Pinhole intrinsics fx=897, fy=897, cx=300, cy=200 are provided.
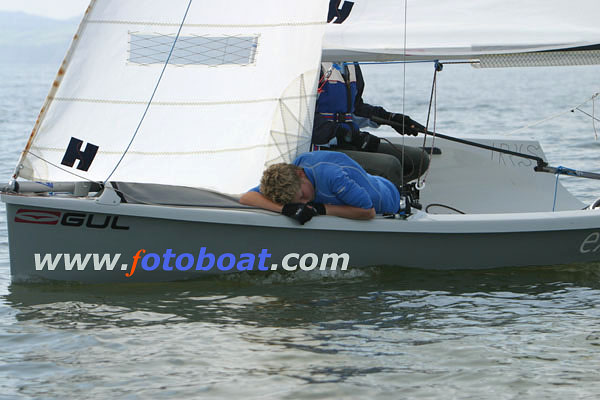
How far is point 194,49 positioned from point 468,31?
1.67 m

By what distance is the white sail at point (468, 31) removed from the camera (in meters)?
5.44

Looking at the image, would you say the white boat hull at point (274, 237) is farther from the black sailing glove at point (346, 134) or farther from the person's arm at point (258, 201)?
the black sailing glove at point (346, 134)

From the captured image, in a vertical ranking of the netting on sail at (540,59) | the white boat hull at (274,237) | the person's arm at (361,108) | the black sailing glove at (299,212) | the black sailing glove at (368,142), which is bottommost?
the white boat hull at (274,237)

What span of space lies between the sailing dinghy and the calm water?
0.16 m

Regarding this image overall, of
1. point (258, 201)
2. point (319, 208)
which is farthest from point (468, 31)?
point (258, 201)

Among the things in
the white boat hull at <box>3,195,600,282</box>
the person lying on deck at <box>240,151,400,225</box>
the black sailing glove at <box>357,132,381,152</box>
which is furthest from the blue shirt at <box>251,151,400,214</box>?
the black sailing glove at <box>357,132,381,152</box>

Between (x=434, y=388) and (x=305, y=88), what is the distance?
2.08 meters

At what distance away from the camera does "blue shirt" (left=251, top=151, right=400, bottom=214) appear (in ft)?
16.3

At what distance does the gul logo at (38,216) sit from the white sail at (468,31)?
74.4 inches

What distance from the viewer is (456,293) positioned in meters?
5.30

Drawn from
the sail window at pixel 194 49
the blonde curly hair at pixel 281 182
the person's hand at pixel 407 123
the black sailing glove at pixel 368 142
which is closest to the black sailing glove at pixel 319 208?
the blonde curly hair at pixel 281 182

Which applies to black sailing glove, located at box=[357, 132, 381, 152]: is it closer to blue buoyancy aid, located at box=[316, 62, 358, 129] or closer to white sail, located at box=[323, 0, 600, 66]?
blue buoyancy aid, located at box=[316, 62, 358, 129]

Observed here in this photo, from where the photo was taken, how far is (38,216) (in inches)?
194

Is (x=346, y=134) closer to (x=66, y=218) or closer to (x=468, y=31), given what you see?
(x=468, y=31)
